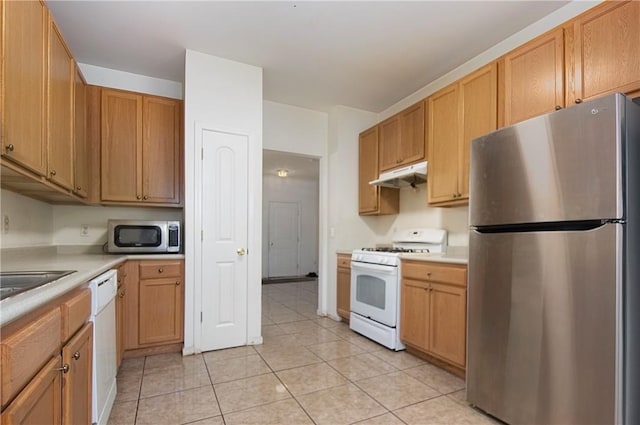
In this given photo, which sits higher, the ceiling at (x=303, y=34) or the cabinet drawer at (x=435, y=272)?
the ceiling at (x=303, y=34)

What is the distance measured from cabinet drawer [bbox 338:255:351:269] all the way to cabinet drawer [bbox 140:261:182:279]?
1865 mm

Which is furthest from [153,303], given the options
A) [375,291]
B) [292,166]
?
[292,166]

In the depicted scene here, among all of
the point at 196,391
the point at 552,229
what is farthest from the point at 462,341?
the point at 196,391

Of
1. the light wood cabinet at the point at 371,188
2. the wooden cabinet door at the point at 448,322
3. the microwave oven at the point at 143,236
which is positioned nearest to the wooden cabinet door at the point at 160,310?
the microwave oven at the point at 143,236

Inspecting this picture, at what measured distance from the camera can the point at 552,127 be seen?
162 centimetres

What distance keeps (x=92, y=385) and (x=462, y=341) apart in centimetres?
227

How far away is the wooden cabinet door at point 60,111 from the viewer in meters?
1.91

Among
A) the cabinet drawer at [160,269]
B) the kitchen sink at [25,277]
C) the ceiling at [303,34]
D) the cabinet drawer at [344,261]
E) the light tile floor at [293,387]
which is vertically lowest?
the light tile floor at [293,387]

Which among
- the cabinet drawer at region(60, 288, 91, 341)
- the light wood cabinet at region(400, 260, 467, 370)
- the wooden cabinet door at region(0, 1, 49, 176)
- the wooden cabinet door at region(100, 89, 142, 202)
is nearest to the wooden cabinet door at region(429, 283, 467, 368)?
the light wood cabinet at region(400, 260, 467, 370)

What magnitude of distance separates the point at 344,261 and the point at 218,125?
6.91 ft

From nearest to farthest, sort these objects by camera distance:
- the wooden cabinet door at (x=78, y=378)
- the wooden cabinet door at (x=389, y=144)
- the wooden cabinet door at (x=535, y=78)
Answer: the wooden cabinet door at (x=78, y=378), the wooden cabinet door at (x=535, y=78), the wooden cabinet door at (x=389, y=144)

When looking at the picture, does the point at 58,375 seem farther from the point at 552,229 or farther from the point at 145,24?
the point at 145,24

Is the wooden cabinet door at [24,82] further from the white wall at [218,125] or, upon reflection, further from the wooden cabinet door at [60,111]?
the white wall at [218,125]

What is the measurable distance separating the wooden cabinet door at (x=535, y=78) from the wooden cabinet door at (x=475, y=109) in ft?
0.36
